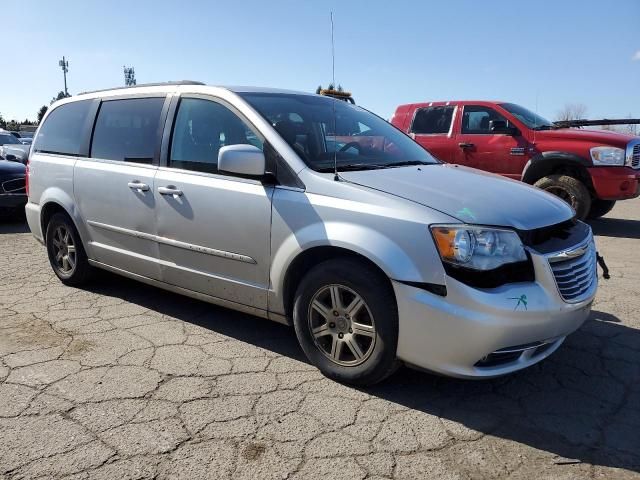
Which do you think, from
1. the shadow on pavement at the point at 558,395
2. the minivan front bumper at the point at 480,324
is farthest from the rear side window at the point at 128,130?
the minivan front bumper at the point at 480,324

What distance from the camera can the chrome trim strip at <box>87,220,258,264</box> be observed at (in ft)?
11.2

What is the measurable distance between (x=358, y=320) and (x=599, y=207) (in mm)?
6954

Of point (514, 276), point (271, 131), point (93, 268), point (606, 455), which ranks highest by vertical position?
point (271, 131)

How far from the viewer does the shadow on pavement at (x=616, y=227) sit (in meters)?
7.72

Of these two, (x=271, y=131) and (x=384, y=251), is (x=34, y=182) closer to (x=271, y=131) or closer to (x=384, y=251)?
(x=271, y=131)

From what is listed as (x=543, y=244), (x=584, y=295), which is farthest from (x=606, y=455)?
(x=543, y=244)

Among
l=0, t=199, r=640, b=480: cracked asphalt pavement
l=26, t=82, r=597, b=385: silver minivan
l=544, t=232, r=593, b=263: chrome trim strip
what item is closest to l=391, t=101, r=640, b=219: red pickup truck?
l=0, t=199, r=640, b=480: cracked asphalt pavement

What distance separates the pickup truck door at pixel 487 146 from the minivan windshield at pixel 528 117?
0.24 metres

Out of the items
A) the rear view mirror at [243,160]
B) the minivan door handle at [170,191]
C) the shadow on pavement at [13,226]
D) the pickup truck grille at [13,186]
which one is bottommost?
the shadow on pavement at [13,226]

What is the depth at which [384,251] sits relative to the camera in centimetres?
274

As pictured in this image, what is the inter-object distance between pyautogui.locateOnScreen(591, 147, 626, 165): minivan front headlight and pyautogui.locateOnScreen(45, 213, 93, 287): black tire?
6.64m

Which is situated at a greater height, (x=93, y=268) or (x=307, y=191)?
(x=307, y=191)

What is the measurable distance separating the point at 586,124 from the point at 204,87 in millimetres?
7459

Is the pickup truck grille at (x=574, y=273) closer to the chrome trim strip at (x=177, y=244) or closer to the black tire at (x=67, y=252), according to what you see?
the chrome trim strip at (x=177, y=244)
